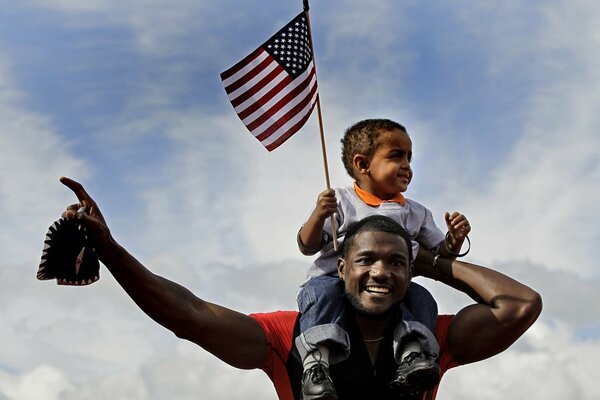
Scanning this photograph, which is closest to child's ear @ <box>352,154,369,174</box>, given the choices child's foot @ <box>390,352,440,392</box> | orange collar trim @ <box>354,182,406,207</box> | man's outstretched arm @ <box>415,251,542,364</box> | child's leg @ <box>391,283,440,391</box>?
orange collar trim @ <box>354,182,406,207</box>

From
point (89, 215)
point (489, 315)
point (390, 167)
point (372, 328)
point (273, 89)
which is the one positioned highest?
point (273, 89)

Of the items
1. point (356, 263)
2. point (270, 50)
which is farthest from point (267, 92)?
point (356, 263)

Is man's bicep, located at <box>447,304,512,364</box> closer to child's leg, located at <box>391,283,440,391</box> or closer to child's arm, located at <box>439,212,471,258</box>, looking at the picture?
child's leg, located at <box>391,283,440,391</box>

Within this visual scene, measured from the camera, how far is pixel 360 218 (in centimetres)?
786

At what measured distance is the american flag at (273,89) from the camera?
845cm

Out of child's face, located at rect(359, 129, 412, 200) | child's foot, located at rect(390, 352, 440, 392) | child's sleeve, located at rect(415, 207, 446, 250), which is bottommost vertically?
child's foot, located at rect(390, 352, 440, 392)

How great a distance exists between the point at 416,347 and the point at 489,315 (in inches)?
31.6

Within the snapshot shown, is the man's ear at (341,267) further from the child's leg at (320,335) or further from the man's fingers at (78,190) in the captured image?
the man's fingers at (78,190)

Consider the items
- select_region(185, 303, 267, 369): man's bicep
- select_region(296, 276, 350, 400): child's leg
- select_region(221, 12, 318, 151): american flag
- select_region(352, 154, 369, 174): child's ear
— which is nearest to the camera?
select_region(296, 276, 350, 400): child's leg

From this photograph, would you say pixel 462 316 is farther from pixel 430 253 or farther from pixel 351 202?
pixel 351 202

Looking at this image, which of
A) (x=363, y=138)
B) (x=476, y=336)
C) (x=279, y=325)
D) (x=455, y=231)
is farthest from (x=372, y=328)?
(x=363, y=138)

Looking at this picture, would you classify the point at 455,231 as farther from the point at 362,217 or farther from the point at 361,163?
the point at 361,163

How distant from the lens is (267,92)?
8492 millimetres

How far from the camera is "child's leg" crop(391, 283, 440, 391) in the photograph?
7.01 meters
